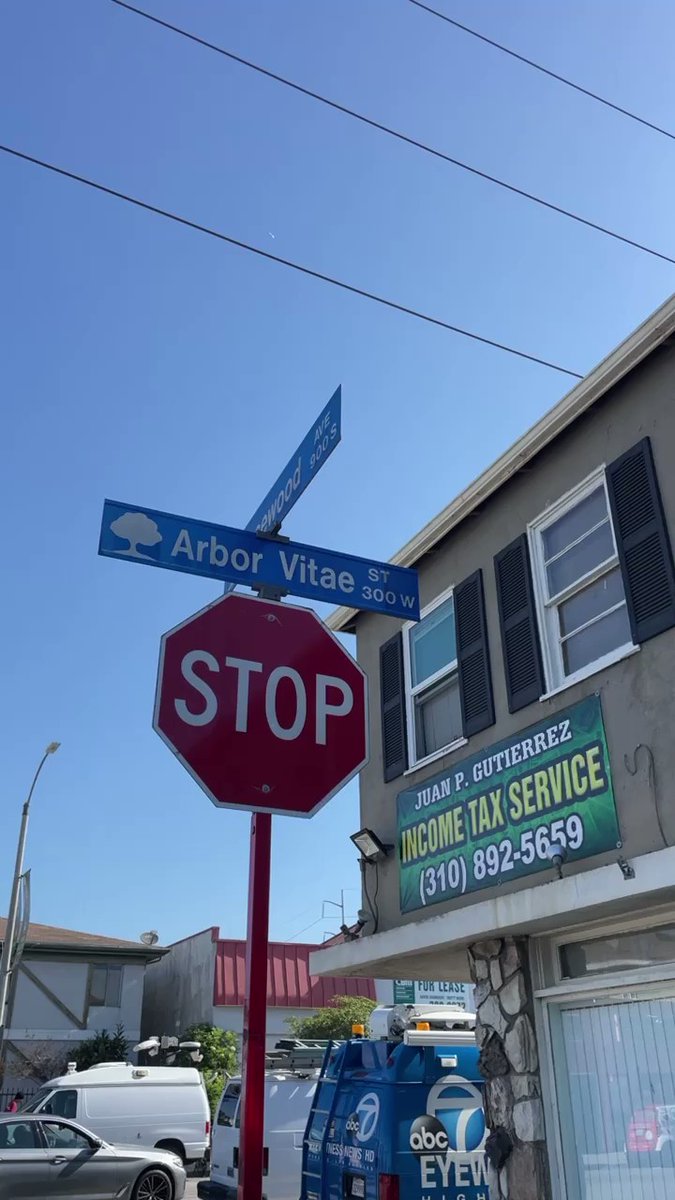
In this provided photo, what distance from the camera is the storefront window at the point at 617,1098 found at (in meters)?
6.30

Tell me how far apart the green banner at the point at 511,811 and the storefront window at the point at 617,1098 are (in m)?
1.04

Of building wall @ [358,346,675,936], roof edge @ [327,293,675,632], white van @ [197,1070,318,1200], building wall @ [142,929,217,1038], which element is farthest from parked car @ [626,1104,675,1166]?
building wall @ [142,929,217,1038]

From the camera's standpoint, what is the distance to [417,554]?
9.45 m

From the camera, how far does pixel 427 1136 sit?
26.6 feet

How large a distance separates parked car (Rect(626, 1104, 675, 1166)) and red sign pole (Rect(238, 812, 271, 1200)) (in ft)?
13.0

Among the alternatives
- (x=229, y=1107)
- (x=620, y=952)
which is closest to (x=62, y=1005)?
(x=229, y=1107)

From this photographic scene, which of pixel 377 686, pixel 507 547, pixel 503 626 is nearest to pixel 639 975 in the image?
pixel 503 626

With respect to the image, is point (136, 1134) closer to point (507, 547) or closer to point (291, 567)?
point (507, 547)

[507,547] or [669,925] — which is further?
[507,547]

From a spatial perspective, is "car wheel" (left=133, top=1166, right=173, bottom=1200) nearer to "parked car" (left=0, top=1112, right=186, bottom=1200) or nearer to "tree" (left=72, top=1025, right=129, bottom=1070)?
"parked car" (left=0, top=1112, right=186, bottom=1200)

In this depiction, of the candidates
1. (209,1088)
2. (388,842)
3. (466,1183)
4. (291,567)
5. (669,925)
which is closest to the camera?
(291,567)

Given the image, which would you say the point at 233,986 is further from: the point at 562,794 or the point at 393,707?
the point at 562,794

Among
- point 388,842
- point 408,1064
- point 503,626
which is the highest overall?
point 503,626

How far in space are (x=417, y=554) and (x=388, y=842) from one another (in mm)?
2579
